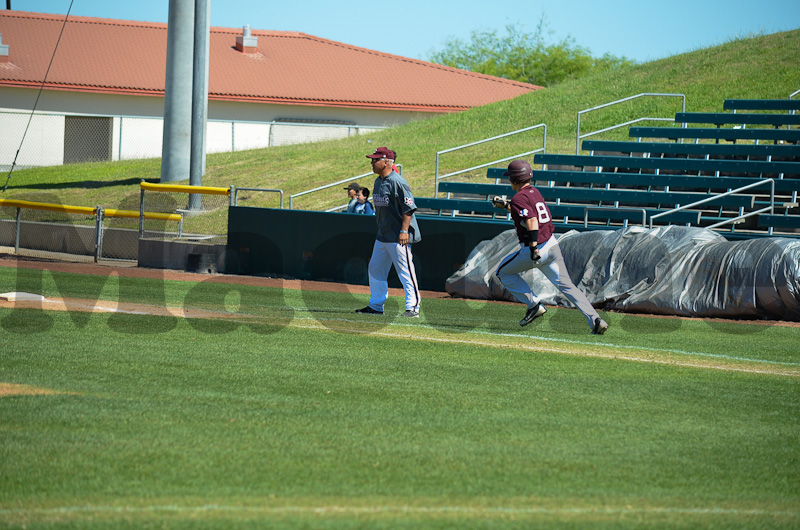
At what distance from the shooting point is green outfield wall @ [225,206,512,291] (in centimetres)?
1588

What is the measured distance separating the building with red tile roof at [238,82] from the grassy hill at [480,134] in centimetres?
450

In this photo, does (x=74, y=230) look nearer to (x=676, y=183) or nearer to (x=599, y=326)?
(x=676, y=183)

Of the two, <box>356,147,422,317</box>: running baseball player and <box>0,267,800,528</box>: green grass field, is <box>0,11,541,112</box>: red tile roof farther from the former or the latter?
<box>0,267,800,528</box>: green grass field

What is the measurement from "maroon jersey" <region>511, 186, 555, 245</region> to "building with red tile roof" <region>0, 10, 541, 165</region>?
94.0 ft

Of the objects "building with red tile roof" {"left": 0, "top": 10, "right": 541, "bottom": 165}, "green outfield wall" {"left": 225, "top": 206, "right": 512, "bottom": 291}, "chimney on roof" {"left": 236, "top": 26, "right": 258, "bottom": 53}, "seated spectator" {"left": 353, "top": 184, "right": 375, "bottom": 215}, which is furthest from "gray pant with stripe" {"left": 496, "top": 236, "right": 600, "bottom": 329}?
"chimney on roof" {"left": 236, "top": 26, "right": 258, "bottom": 53}

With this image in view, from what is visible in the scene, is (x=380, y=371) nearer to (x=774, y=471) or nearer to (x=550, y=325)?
(x=774, y=471)

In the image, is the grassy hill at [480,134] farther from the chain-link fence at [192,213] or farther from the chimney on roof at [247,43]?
the chimney on roof at [247,43]

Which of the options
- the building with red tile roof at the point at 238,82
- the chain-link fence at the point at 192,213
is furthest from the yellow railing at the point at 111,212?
the building with red tile roof at the point at 238,82

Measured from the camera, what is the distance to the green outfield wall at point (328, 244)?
15.9 m

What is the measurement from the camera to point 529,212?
958cm

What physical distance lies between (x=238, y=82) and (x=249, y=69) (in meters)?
2.08

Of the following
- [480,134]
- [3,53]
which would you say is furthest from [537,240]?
[3,53]

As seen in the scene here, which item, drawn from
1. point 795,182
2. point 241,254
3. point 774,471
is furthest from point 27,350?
point 795,182

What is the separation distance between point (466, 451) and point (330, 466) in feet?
2.62
